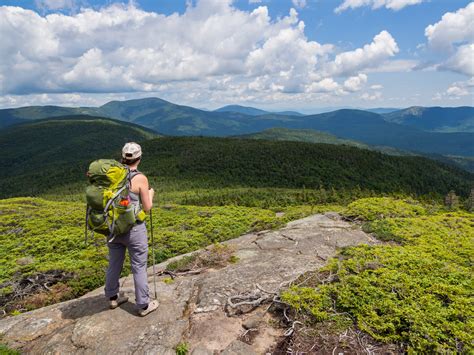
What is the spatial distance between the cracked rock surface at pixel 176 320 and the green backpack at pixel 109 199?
2.18 meters

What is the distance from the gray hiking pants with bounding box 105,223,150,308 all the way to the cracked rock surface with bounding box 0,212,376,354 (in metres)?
0.52

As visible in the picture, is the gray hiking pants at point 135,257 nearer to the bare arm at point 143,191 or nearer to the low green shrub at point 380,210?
the bare arm at point 143,191

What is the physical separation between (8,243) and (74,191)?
11297 cm

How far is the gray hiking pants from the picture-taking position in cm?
689

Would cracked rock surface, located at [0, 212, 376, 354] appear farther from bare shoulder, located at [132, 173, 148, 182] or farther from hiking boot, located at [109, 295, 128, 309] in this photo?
bare shoulder, located at [132, 173, 148, 182]

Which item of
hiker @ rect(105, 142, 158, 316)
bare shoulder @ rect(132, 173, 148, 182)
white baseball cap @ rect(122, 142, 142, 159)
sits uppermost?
white baseball cap @ rect(122, 142, 142, 159)

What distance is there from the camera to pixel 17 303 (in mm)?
10344

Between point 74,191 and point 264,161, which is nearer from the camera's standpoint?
point 74,191

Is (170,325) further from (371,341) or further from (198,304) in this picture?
(371,341)

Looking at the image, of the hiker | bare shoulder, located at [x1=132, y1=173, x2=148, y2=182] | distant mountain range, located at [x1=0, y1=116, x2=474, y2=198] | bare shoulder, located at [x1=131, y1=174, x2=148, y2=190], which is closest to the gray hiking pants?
the hiker

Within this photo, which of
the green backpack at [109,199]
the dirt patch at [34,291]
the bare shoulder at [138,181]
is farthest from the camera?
the dirt patch at [34,291]

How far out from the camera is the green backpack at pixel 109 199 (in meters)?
6.37

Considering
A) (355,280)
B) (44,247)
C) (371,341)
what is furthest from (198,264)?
(44,247)

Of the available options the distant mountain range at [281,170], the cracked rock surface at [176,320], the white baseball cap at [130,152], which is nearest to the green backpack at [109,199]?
the white baseball cap at [130,152]
